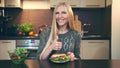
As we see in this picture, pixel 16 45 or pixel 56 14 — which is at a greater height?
pixel 56 14

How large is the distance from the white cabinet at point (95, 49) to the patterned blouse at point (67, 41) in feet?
6.04

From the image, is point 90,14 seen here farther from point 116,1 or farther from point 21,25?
point 21,25

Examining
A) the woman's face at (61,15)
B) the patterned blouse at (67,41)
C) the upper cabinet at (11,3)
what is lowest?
the patterned blouse at (67,41)

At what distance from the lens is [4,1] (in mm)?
4078

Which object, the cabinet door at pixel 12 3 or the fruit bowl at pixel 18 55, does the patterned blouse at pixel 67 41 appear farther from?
the cabinet door at pixel 12 3

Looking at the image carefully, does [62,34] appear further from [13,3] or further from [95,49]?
[13,3]

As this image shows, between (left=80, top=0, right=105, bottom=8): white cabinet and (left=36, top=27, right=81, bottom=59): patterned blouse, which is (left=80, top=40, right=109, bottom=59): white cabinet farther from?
(left=36, top=27, right=81, bottom=59): patterned blouse

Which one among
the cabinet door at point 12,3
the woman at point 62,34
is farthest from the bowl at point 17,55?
the cabinet door at point 12,3

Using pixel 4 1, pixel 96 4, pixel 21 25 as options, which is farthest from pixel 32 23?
pixel 96 4

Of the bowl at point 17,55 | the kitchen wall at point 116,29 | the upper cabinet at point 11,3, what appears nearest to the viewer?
the bowl at point 17,55

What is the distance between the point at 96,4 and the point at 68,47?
230 centimetres

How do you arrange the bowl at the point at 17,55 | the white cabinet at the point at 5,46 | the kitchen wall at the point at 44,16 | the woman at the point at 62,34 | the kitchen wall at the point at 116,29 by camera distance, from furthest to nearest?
the kitchen wall at the point at 44,16
the white cabinet at the point at 5,46
the kitchen wall at the point at 116,29
the woman at the point at 62,34
the bowl at the point at 17,55

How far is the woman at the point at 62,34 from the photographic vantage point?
1.88 m

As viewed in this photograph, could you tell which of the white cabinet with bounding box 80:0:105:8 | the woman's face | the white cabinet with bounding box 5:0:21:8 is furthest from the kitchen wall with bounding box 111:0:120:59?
the woman's face
